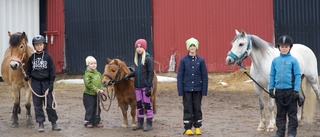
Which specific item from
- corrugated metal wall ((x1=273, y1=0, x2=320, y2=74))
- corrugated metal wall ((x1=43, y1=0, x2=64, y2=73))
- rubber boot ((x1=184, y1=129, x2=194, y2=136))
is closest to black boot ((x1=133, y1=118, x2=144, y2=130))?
rubber boot ((x1=184, y1=129, x2=194, y2=136))

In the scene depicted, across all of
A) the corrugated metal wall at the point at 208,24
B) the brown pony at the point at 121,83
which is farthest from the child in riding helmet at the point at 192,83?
the corrugated metal wall at the point at 208,24

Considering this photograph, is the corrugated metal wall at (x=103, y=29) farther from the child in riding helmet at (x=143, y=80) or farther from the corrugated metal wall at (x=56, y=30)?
the child in riding helmet at (x=143, y=80)

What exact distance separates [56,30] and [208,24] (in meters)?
6.33

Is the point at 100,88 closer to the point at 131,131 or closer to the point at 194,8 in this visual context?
the point at 131,131

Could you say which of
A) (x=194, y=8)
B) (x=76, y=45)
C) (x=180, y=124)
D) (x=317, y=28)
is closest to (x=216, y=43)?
(x=194, y=8)

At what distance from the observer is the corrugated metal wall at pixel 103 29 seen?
20984mm

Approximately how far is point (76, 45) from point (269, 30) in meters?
7.52

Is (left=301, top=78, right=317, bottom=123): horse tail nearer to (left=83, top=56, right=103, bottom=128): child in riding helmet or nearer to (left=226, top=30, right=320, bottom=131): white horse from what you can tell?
(left=226, top=30, right=320, bottom=131): white horse

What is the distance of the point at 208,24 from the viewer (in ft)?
66.2

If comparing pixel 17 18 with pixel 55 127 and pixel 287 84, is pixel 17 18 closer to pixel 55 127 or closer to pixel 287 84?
pixel 55 127

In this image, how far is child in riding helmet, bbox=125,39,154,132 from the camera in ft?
31.3

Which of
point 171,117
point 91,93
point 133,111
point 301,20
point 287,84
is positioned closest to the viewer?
point 287,84

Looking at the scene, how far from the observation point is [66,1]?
2225 centimetres

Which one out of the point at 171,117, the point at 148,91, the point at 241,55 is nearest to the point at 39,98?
the point at 148,91
